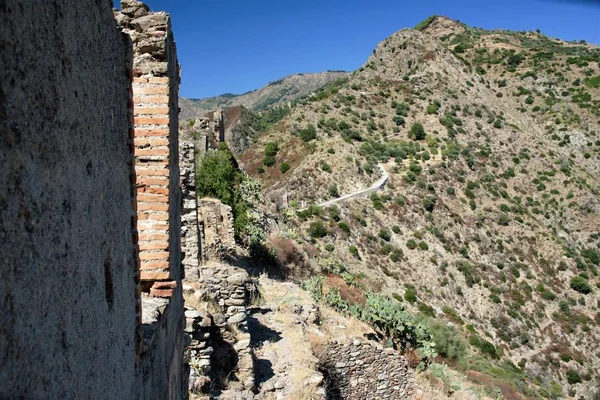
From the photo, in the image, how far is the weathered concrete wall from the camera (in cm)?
134

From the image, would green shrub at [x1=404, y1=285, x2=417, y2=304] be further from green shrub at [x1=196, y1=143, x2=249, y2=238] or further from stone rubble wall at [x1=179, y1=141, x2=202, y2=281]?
stone rubble wall at [x1=179, y1=141, x2=202, y2=281]

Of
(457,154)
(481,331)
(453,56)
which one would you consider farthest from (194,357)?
(453,56)

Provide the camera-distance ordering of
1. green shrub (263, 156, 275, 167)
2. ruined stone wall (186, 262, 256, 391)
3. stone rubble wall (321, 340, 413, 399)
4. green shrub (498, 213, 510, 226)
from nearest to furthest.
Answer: ruined stone wall (186, 262, 256, 391), stone rubble wall (321, 340, 413, 399), green shrub (498, 213, 510, 226), green shrub (263, 156, 275, 167)

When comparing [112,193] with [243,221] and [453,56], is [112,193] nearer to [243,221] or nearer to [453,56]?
[243,221]

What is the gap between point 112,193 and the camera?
2846 millimetres

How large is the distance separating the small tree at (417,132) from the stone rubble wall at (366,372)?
3744cm

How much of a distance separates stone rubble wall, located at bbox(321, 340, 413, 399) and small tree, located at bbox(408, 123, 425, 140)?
123ft

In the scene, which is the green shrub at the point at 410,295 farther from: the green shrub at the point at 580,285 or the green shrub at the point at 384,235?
the green shrub at the point at 580,285

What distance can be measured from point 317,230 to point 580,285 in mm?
19752

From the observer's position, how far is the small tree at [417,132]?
48.2 meters

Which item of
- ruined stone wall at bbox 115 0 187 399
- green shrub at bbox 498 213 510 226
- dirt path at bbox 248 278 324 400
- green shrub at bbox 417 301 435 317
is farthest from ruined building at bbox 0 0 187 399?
green shrub at bbox 498 213 510 226

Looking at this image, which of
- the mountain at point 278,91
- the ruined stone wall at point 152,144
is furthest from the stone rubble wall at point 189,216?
the mountain at point 278,91

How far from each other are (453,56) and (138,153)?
65.9 m

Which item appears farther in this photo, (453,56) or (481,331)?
(453,56)
